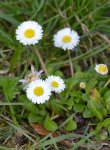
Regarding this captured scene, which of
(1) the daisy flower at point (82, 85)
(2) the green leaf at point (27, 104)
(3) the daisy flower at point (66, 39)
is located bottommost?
(2) the green leaf at point (27, 104)

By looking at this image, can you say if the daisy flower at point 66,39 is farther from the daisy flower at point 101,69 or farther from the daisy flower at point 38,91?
the daisy flower at point 38,91

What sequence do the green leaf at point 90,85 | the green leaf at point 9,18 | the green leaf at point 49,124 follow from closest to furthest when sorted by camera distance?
the green leaf at point 49,124
the green leaf at point 90,85
the green leaf at point 9,18

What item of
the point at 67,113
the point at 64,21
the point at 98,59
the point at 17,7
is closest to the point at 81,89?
the point at 67,113

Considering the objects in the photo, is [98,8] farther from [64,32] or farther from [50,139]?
[50,139]

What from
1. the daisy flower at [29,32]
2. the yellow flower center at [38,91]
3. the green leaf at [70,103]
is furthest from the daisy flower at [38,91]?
the daisy flower at [29,32]

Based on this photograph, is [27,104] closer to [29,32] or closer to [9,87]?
[9,87]

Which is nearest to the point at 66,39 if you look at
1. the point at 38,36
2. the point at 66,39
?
the point at 66,39

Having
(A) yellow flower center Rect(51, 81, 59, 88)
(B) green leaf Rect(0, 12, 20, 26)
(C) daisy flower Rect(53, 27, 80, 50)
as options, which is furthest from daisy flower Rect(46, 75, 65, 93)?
(B) green leaf Rect(0, 12, 20, 26)

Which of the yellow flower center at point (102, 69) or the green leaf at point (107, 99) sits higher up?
the yellow flower center at point (102, 69)
